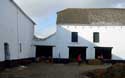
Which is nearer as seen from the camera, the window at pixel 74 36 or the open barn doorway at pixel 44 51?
the window at pixel 74 36

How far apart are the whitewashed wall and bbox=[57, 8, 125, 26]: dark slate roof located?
6.15 meters

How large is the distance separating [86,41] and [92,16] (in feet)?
13.8

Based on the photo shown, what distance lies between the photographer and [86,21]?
5209 cm

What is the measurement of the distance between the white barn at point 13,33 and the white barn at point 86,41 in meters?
3.96

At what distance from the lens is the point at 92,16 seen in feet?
175

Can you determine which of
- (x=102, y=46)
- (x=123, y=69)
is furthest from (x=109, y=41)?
(x=123, y=69)

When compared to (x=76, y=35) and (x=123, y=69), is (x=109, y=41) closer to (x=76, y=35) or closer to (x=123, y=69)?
(x=76, y=35)

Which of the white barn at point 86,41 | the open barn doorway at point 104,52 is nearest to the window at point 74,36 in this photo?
the white barn at point 86,41

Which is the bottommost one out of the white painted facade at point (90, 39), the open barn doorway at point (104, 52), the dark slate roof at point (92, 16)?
the open barn doorway at point (104, 52)

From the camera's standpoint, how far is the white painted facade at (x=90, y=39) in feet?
169

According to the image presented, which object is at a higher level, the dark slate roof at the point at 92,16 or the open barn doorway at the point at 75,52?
the dark slate roof at the point at 92,16

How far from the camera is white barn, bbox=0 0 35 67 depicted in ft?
114

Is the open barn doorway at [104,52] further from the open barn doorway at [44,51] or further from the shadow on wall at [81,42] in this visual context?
the open barn doorway at [44,51]

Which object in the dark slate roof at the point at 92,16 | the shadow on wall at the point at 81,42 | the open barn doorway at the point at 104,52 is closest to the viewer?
the shadow on wall at the point at 81,42
